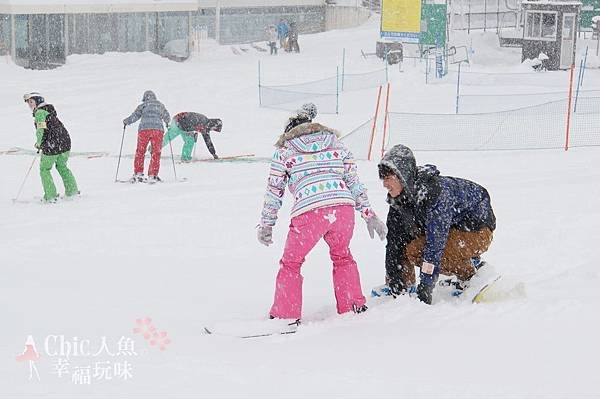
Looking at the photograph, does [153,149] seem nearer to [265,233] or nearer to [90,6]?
[265,233]

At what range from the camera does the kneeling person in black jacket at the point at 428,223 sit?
6605 millimetres

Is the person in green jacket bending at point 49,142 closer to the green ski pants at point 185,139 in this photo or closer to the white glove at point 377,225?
the green ski pants at point 185,139

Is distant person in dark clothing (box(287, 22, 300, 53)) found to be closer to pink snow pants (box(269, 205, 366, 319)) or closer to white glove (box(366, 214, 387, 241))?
white glove (box(366, 214, 387, 241))

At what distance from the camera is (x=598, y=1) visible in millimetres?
38406

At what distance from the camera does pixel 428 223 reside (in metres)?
6.64

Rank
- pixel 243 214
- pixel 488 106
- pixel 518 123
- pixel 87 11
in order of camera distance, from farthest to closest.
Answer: pixel 87 11 → pixel 488 106 → pixel 518 123 → pixel 243 214

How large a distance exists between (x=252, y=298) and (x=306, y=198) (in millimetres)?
1470

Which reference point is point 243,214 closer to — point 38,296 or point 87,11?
point 38,296

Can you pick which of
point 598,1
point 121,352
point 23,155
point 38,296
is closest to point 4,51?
point 23,155

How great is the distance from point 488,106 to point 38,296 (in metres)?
17.8

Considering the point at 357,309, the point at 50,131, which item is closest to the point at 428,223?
the point at 357,309

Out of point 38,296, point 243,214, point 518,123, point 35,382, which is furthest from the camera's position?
point 518,123

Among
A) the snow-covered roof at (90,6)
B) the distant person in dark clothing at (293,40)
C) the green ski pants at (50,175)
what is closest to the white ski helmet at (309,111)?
the green ski pants at (50,175)

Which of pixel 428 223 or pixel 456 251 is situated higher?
pixel 428 223
